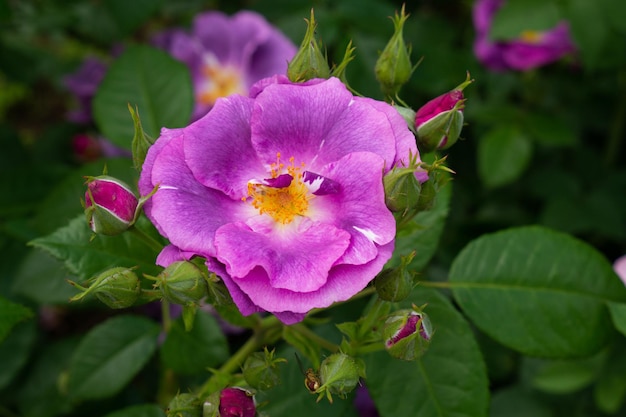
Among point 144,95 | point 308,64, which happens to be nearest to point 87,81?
point 144,95

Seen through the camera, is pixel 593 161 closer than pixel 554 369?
No

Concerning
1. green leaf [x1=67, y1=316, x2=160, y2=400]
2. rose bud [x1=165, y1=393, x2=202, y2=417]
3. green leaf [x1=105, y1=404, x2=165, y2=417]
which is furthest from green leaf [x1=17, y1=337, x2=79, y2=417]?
rose bud [x1=165, y1=393, x2=202, y2=417]

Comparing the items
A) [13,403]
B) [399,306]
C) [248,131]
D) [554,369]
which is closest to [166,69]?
[248,131]

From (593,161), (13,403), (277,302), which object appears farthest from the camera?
(593,161)

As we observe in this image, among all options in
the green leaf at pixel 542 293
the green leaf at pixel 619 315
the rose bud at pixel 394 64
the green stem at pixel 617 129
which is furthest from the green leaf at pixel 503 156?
the rose bud at pixel 394 64

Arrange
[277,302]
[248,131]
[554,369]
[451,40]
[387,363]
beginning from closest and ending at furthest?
[277,302] → [248,131] → [387,363] → [554,369] → [451,40]

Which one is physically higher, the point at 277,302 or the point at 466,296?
the point at 277,302

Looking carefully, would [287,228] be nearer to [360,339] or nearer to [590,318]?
[360,339]
